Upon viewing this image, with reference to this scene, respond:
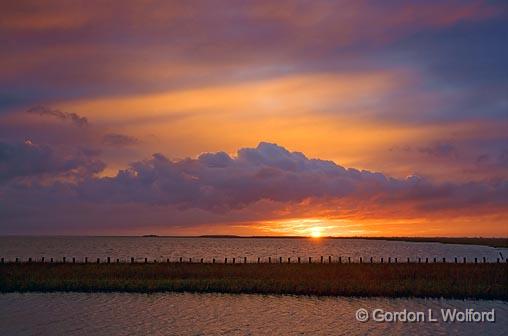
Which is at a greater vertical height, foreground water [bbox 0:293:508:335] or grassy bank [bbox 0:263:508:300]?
grassy bank [bbox 0:263:508:300]

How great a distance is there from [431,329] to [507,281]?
22323mm

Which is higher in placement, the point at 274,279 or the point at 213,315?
the point at 274,279

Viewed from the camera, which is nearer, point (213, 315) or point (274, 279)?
point (213, 315)

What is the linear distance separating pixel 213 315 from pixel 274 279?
15.0 m

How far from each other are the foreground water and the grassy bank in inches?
68.5

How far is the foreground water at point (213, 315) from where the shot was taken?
36.7 m

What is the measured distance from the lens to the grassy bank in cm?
5150

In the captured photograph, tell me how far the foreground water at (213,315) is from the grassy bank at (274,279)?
1.74 metres

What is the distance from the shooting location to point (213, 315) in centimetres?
4178

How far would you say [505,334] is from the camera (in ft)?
118

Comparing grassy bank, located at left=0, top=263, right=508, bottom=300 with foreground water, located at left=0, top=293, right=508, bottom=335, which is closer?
foreground water, located at left=0, top=293, right=508, bottom=335

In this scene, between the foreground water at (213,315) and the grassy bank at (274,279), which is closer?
the foreground water at (213,315)

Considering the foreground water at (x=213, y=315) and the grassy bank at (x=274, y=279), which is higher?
the grassy bank at (x=274, y=279)

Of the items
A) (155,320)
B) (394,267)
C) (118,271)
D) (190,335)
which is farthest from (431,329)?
(118,271)
